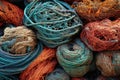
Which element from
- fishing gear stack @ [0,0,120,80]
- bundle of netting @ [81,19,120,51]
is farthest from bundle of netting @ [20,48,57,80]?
bundle of netting @ [81,19,120,51]

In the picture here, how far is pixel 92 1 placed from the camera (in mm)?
1646

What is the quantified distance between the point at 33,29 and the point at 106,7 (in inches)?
17.5

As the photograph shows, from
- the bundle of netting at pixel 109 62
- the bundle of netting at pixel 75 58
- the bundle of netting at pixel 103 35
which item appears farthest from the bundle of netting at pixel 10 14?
the bundle of netting at pixel 109 62

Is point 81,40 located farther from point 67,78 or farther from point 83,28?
point 67,78

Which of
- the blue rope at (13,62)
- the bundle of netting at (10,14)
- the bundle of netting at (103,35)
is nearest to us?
the bundle of netting at (103,35)

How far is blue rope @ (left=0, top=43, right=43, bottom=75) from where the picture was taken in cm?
160

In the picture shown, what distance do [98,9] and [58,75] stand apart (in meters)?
0.43

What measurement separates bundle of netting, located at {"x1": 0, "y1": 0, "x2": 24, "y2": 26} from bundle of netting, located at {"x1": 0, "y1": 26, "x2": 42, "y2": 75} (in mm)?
117

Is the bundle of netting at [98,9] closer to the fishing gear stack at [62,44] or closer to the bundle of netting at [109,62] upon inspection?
the fishing gear stack at [62,44]

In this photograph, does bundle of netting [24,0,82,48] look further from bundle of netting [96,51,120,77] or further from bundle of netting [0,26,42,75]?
bundle of netting [96,51,120,77]

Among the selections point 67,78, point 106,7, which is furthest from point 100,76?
point 106,7

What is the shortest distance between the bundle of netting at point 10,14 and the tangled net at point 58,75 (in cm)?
39

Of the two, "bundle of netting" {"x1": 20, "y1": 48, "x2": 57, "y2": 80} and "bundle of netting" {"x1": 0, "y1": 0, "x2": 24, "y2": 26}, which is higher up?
"bundle of netting" {"x1": 0, "y1": 0, "x2": 24, "y2": 26}

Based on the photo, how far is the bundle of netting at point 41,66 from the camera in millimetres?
1618
